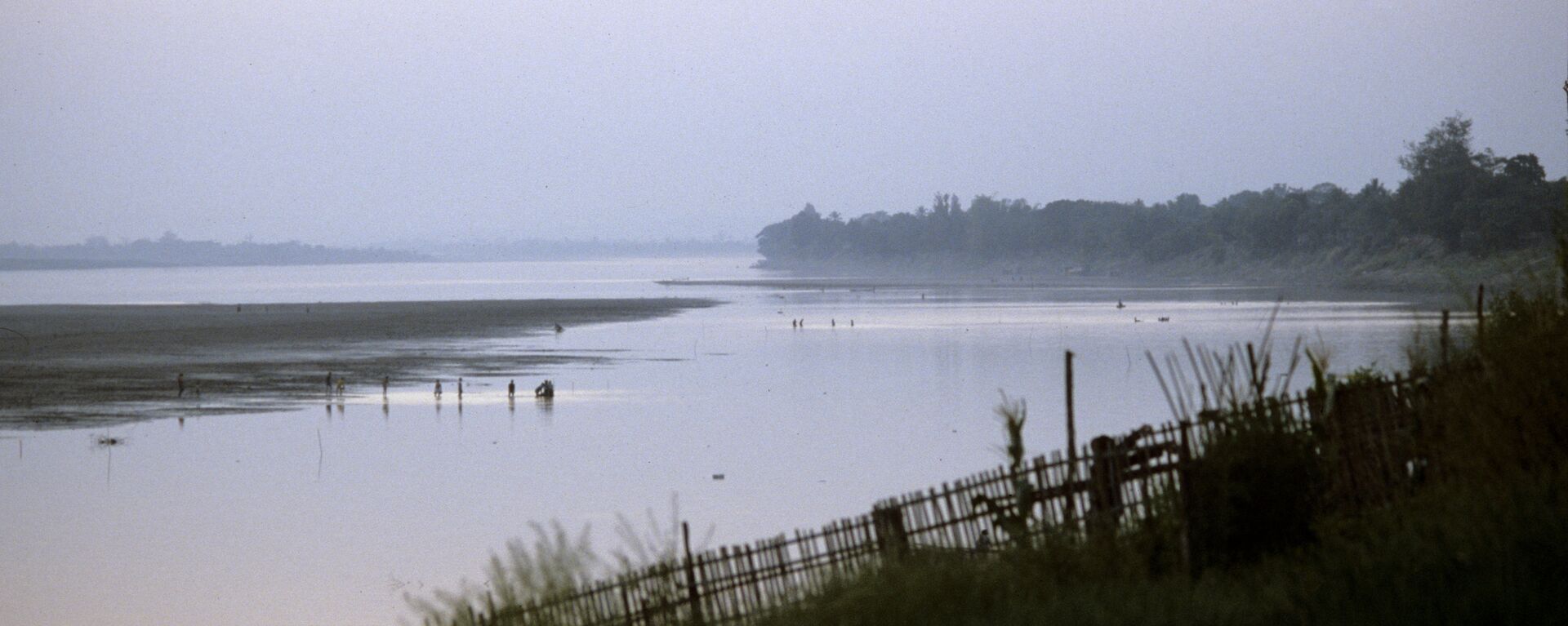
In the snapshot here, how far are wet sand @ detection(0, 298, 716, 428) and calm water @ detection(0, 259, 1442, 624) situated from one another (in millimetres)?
3335

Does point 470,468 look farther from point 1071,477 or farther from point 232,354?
point 232,354

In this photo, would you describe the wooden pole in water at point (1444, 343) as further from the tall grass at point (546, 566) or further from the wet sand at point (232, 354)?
the wet sand at point (232, 354)

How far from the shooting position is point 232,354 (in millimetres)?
60094

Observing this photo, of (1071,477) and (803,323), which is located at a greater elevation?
(1071,477)

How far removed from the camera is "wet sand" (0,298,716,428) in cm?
4328

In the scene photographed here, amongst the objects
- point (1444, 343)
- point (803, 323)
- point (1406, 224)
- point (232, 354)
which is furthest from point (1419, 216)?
point (1444, 343)

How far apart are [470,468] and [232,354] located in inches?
1247

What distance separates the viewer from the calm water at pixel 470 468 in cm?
2278

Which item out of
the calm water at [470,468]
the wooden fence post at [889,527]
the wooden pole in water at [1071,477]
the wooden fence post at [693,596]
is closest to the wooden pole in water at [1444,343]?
the wooden pole in water at [1071,477]

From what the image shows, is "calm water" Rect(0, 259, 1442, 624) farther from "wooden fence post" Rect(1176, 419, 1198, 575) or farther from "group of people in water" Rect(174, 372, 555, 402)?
"wooden fence post" Rect(1176, 419, 1198, 575)

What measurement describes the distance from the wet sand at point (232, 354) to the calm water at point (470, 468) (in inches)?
131

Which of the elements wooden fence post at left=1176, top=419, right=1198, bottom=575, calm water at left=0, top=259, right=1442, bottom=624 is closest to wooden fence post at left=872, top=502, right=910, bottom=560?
wooden fence post at left=1176, top=419, right=1198, bottom=575

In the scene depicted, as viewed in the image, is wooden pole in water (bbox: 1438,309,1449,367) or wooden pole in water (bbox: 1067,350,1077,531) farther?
wooden pole in water (bbox: 1438,309,1449,367)

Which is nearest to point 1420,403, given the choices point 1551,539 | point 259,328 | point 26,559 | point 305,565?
point 1551,539
